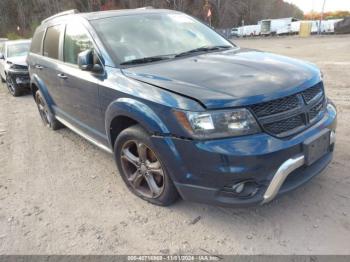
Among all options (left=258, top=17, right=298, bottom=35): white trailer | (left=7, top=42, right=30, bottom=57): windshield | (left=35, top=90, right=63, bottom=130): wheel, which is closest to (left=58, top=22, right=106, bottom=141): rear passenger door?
(left=35, top=90, right=63, bottom=130): wheel

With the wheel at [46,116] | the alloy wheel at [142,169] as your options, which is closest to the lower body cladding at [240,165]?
the alloy wheel at [142,169]

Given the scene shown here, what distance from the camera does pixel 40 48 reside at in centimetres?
527

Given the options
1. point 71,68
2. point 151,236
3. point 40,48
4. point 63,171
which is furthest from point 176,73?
point 40,48

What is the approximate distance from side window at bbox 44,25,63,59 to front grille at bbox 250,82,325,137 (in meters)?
3.18

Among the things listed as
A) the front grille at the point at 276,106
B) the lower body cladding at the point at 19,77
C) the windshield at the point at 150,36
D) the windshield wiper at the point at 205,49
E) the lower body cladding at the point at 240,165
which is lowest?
the lower body cladding at the point at 19,77

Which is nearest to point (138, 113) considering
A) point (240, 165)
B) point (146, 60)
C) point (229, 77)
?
point (146, 60)

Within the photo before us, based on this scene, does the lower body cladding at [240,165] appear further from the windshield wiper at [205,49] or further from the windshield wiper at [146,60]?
the windshield wiper at [205,49]

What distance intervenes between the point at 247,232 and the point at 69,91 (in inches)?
108

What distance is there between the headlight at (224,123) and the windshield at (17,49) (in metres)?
9.60

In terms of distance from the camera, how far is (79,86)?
376 centimetres

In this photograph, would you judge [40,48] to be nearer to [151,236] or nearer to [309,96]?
[151,236]

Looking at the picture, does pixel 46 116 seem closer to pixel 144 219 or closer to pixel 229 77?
pixel 144 219

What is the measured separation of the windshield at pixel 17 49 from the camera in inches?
408

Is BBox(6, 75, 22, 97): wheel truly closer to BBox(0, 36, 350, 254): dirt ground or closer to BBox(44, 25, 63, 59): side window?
BBox(44, 25, 63, 59): side window
